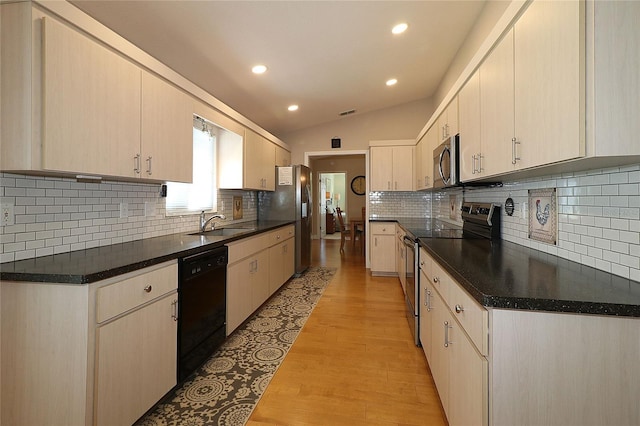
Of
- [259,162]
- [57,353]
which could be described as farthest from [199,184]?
[57,353]

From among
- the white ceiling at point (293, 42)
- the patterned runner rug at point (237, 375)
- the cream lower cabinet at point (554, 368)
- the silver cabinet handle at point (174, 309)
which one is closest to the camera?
the cream lower cabinet at point (554, 368)

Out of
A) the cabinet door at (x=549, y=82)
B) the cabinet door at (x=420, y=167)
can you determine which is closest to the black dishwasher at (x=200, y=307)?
the cabinet door at (x=549, y=82)

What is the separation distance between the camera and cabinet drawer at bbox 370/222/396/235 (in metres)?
4.62

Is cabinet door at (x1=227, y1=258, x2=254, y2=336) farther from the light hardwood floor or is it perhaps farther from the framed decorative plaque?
the framed decorative plaque

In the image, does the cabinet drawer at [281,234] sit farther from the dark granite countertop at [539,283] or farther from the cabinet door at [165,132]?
the dark granite countertop at [539,283]

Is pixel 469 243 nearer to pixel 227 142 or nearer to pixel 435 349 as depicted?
pixel 435 349

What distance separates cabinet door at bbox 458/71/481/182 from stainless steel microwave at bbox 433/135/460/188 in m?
0.09

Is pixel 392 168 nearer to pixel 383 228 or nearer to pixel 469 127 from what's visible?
pixel 383 228

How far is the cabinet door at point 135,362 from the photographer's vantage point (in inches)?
51.9

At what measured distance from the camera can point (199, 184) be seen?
3092 millimetres

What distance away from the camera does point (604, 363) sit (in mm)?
933

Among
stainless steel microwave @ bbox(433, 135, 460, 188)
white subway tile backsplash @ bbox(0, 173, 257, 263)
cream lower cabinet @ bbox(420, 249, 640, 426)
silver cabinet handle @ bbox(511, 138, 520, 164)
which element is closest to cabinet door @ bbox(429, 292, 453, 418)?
cream lower cabinet @ bbox(420, 249, 640, 426)

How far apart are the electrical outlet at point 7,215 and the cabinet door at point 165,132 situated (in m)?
0.62

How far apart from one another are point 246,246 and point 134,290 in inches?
52.4
